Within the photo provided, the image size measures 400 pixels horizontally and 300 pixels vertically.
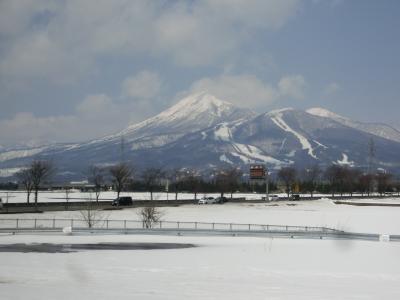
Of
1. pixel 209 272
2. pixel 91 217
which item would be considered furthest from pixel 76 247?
pixel 91 217

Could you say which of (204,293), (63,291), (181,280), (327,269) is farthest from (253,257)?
(63,291)

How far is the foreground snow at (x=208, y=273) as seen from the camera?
59.5ft

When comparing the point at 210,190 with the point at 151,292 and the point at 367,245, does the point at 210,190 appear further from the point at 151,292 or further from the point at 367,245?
the point at 151,292

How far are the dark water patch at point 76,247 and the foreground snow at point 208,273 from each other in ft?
4.64

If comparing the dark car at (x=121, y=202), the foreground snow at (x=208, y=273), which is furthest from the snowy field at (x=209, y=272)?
the dark car at (x=121, y=202)

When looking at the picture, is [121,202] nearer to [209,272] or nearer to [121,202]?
[121,202]

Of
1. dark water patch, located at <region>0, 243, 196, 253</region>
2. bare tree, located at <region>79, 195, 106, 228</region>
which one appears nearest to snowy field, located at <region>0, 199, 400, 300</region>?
dark water patch, located at <region>0, 243, 196, 253</region>

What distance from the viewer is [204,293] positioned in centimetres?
1817

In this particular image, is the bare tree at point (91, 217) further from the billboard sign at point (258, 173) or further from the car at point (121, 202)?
the billboard sign at point (258, 173)

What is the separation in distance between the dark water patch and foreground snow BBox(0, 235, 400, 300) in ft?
4.64

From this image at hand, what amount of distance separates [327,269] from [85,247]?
13364 mm

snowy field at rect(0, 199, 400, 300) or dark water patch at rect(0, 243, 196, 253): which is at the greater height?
dark water patch at rect(0, 243, 196, 253)

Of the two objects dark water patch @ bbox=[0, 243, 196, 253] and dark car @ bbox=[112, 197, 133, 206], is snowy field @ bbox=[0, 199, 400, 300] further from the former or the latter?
dark car @ bbox=[112, 197, 133, 206]

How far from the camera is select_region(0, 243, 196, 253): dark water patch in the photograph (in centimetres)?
2920
